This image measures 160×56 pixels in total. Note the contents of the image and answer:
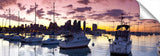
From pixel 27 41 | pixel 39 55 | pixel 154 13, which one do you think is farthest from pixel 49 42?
pixel 154 13

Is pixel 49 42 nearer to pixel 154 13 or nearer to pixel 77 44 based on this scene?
pixel 77 44

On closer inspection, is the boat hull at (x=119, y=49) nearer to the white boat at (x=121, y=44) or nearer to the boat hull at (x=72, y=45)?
the white boat at (x=121, y=44)

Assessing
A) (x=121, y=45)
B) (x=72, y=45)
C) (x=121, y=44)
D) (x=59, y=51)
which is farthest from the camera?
(x=72, y=45)

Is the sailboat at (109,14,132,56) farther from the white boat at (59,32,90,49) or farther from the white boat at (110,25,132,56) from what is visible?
the white boat at (59,32,90,49)

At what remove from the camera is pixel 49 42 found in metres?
52.3

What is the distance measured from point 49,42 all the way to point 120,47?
1279 inches

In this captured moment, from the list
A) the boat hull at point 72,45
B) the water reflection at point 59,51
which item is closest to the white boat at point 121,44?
the water reflection at point 59,51

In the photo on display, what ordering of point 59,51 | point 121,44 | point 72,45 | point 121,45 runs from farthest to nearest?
point 72,45 → point 59,51 → point 121,44 → point 121,45

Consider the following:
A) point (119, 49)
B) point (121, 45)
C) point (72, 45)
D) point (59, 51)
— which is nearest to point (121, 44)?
point (121, 45)

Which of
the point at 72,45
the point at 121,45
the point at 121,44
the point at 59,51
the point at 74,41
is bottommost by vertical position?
the point at 59,51

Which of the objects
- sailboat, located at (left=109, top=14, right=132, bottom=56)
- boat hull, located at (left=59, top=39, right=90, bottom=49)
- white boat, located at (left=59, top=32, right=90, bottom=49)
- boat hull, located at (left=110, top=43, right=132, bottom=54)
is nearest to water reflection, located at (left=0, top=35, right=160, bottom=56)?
boat hull, located at (left=59, top=39, right=90, bottom=49)

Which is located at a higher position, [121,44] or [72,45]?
[121,44]

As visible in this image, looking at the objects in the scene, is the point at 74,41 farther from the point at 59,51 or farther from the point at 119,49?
the point at 119,49

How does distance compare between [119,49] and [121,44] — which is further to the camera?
[119,49]
